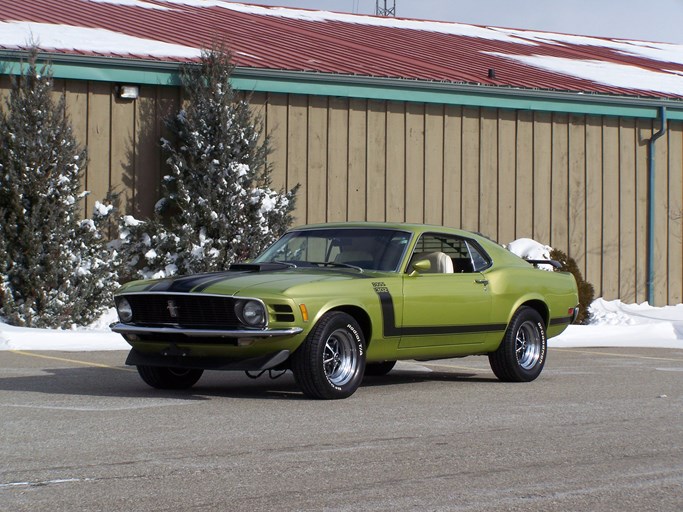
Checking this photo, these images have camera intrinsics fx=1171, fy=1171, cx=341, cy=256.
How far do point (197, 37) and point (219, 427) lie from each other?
49.5 feet

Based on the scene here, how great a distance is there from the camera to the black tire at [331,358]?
30.2 ft

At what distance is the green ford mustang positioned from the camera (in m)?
9.20

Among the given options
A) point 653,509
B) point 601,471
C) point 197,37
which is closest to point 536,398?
point 601,471

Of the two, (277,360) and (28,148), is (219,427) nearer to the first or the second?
(277,360)

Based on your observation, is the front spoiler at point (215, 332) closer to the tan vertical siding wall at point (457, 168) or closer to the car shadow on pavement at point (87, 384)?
the car shadow on pavement at point (87, 384)

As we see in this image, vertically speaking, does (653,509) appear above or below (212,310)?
below

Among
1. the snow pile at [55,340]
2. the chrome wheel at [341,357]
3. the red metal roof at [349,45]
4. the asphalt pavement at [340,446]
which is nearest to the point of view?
the asphalt pavement at [340,446]

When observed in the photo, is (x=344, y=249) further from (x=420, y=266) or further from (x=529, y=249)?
(x=529, y=249)

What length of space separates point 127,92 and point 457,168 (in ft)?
21.8

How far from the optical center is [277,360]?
909cm

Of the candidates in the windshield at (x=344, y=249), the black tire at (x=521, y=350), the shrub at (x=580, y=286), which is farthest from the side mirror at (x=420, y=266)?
the shrub at (x=580, y=286)

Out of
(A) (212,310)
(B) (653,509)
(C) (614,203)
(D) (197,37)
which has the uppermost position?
(D) (197,37)

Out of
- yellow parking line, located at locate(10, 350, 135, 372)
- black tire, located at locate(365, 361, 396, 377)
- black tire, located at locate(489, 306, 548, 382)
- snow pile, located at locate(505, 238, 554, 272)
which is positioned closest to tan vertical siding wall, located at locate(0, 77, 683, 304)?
snow pile, located at locate(505, 238, 554, 272)

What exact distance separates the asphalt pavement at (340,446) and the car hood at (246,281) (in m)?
0.89
